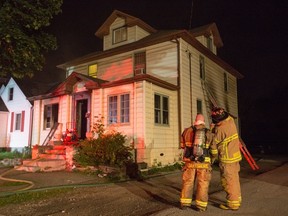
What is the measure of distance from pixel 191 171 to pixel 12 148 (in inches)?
772

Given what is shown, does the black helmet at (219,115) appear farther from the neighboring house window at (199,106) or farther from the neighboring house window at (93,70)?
the neighboring house window at (93,70)

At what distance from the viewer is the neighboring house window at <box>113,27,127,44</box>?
1734 cm

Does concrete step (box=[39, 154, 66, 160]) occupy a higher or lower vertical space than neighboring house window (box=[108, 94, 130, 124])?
lower

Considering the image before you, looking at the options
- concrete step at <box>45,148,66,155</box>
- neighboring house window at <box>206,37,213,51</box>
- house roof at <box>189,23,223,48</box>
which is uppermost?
house roof at <box>189,23,223,48</box>

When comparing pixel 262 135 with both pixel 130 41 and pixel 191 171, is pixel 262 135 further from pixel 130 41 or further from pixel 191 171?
pixel 191 171

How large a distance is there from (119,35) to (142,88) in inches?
261

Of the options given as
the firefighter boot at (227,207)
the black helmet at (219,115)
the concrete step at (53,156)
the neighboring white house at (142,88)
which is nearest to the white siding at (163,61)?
the neighboring white house at (142,88)

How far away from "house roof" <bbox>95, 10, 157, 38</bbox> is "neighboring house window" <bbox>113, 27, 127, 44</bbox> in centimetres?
51

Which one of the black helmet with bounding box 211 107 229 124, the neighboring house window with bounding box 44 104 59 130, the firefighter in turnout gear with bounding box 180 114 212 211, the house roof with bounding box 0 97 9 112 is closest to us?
the firefighter in turnout gear with bounding box 180 114 212 211

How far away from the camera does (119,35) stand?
1759cm

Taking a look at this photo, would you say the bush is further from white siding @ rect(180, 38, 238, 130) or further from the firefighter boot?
the firefighter boot

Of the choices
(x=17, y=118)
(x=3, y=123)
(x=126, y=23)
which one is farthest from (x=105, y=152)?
(x=3, y=123)

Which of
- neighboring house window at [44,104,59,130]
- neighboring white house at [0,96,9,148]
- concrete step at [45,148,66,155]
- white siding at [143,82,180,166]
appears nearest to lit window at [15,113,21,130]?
neighboring white house at [0,96,9,148]

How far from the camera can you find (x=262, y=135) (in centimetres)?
3128
